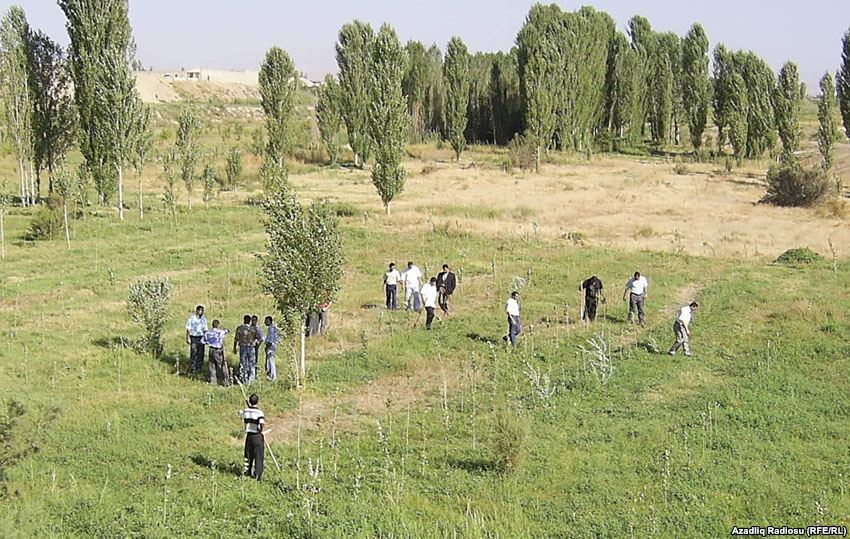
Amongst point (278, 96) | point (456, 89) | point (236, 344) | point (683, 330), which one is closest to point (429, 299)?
point (236, 344)

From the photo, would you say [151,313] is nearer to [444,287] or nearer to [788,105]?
[444,287]

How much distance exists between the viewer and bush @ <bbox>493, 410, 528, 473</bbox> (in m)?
10.3

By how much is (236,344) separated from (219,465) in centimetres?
422

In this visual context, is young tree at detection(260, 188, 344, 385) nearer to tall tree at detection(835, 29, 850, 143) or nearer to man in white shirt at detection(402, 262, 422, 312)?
man in white shirt at detection(402, 262, 422, 312)

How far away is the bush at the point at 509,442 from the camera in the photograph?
1034 cm

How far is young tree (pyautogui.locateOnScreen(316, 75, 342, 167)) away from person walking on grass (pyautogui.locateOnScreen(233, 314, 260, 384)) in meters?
43.0

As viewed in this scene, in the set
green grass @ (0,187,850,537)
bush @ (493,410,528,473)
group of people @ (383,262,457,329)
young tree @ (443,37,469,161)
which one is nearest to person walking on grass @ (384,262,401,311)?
group of people @ (383,262,457,329)

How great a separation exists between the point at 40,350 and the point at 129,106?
1913 cm

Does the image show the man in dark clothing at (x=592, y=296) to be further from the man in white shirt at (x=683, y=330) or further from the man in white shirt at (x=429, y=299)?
the man in white shirt at (x=429, y=299)

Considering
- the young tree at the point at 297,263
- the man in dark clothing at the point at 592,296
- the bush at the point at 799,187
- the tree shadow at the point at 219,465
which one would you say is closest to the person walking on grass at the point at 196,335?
the young tree at the point at 297,263

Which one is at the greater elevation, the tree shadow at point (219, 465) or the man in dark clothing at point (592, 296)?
the man in dark clothing at point (592, 296)

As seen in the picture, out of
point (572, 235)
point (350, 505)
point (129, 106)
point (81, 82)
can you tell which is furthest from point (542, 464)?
point (81, 82)

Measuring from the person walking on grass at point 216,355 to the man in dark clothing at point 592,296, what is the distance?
8.10 meters

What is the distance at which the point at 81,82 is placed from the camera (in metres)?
33.6
